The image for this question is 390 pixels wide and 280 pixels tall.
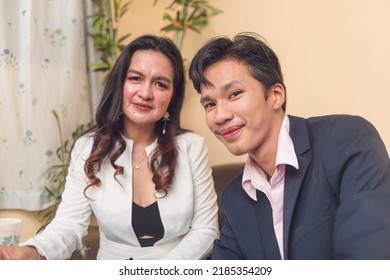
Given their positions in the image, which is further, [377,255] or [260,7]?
[260,7]

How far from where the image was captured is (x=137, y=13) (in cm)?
232

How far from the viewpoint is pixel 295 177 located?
100 cm

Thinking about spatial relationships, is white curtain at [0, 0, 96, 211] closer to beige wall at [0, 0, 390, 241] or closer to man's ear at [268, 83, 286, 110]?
beige wall at [0, 0, 390, 241]

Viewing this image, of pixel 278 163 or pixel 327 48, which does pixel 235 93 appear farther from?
pixel 327 48

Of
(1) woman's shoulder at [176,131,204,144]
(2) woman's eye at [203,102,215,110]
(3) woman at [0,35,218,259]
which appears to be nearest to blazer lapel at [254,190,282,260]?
(2) woman's eye at [203,102,215,110]

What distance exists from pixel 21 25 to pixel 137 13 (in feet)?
2.39

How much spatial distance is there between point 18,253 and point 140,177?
493mm

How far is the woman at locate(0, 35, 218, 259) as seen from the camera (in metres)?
1.45

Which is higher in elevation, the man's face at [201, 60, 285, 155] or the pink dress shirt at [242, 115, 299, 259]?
the man's face at [201, 60, 285, 155]

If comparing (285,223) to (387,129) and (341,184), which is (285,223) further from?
(387,129)

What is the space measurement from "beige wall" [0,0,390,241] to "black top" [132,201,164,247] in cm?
61

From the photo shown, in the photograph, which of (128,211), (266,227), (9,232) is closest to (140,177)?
(128,211)

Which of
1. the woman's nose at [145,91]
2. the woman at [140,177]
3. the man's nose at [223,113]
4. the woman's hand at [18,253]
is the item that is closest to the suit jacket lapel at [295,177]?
the man's nose at [223,113]
